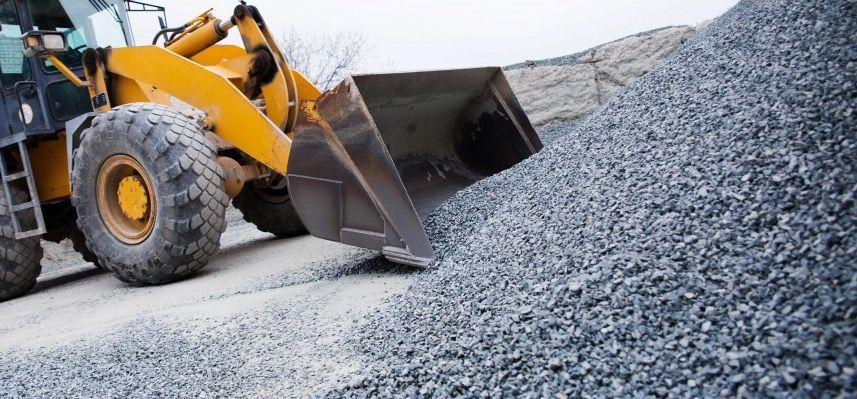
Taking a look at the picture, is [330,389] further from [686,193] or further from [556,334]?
[686,193]

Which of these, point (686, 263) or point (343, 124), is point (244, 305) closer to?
point (343, 124)

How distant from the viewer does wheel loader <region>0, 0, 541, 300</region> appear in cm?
313

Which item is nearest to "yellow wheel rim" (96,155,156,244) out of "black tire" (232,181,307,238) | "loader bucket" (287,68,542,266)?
"black tire" (232,181,307,238)

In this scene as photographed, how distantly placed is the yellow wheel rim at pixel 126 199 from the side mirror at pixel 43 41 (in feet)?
3.04

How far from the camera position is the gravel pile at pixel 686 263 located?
1.45m

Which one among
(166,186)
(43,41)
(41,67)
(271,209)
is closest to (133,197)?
(166,186)

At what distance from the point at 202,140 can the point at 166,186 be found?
36 centimetres

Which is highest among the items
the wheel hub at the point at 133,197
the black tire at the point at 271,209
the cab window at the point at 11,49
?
the cab window at the point at 11,49

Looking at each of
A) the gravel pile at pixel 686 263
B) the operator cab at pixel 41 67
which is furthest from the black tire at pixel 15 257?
the gravel pile at pixel 686 263

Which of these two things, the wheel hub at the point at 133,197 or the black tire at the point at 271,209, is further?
the black tire at the point at 271,209

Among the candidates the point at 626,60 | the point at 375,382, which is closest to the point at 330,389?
the point at 375,382

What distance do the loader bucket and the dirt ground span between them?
301mm

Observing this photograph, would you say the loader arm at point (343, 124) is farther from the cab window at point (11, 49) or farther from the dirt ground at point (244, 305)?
the cab window at point (11, 49)

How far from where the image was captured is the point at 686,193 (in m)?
2.08
